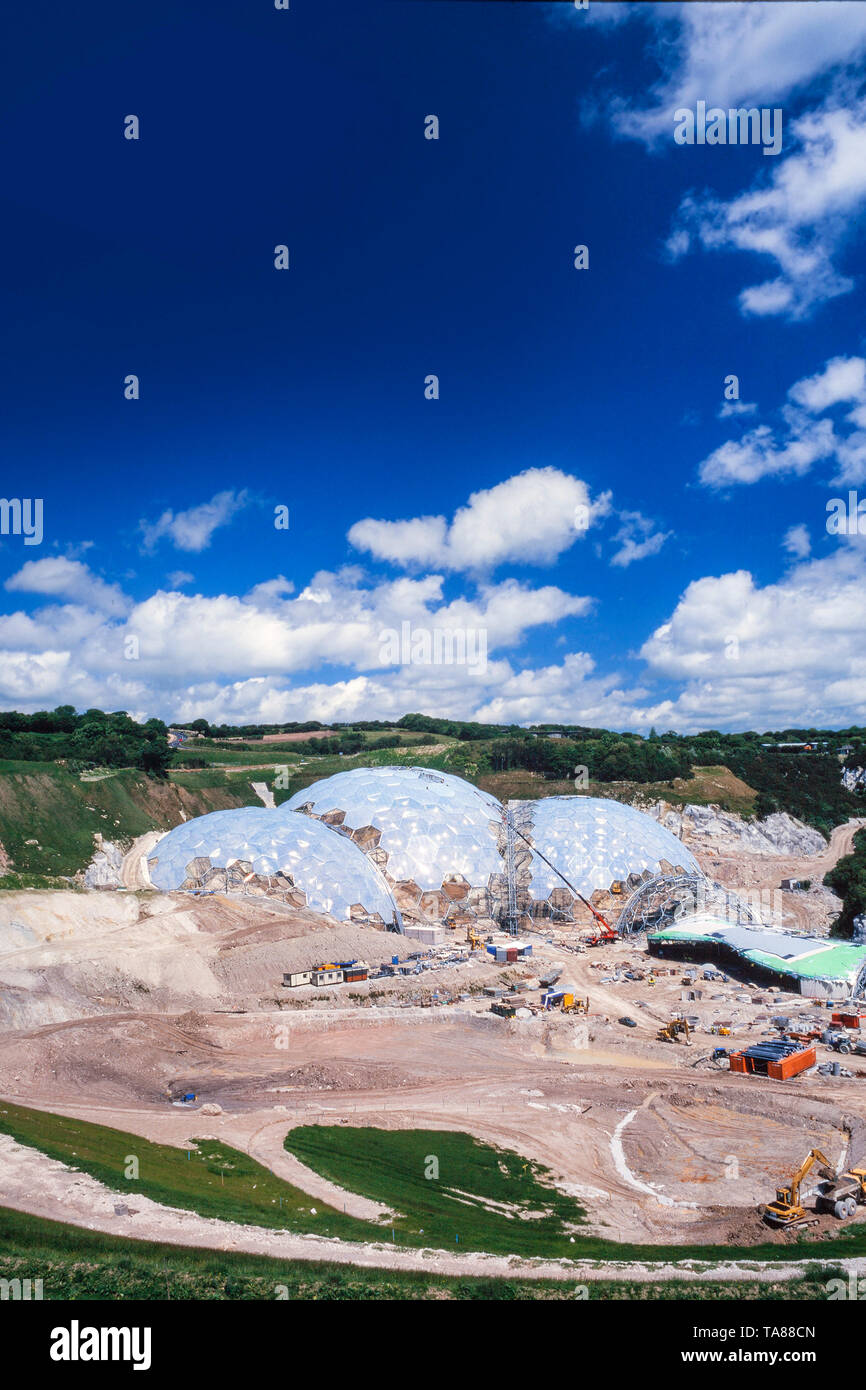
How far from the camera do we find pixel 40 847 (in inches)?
2192

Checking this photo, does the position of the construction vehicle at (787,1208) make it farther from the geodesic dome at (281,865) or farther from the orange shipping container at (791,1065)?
the geodesic dome at (281,865)

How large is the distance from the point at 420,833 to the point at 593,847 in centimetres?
1303

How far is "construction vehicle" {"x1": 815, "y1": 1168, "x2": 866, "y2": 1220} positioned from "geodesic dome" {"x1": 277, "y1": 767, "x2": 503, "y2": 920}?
35.7 m

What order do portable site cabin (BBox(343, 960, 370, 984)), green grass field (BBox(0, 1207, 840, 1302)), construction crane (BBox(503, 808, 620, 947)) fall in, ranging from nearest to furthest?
green grass field (BBox(0, 1207, 840, 1302)) → portable site cabin (BBox(343, 960, 370, 984)) → construction crane (BBox(503, 808, 620, 947))

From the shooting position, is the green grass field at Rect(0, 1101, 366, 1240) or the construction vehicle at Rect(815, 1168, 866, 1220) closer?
the green grass field at Rect(0, 1101, 366, 1240)

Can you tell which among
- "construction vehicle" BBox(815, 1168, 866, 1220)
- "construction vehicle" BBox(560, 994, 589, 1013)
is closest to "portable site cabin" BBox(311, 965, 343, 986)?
"construction vehicle" BBox(560, 994, 589, 1013)

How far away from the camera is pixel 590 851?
191 ft

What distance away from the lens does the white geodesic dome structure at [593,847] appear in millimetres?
56938

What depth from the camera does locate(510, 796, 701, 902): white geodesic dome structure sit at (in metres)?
56.9

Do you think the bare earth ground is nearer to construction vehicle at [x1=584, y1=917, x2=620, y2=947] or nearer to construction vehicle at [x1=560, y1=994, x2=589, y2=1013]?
construction vehicle at [x1=560, y1=994, x2=589, y2=1013]

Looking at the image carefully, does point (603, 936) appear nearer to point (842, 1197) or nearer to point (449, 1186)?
point (842, 1197)

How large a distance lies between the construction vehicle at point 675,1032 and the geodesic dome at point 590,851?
2249 cm

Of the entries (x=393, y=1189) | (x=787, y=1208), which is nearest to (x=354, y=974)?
(x=393, y=1189)
